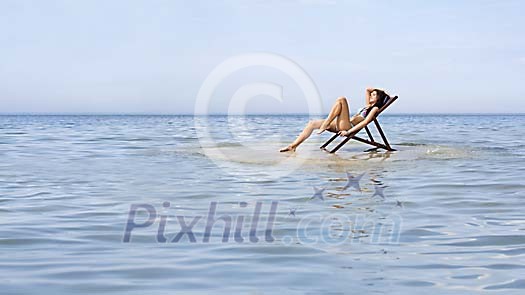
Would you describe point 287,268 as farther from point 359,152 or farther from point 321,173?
point 359,152

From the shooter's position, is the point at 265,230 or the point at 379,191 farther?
Result: the point at 379,191

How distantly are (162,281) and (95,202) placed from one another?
3353 mm

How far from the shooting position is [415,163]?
36.5ft

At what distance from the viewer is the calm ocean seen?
3945 millimetres

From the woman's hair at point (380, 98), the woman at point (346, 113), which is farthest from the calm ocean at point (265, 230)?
the woman's hair at point (380, 98)

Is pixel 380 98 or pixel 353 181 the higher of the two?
pixel 380 98

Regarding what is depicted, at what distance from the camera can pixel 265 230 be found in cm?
545

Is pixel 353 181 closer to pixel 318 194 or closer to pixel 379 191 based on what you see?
pixel 379 191

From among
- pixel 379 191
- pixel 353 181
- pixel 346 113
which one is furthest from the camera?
pixel 346 113

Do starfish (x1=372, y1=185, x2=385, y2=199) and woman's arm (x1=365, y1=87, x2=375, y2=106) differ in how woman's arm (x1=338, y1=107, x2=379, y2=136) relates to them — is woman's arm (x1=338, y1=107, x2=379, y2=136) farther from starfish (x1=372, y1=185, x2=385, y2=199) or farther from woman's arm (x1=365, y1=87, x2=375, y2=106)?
starfish (x1=372, y1=185, x2=385, y2=199)

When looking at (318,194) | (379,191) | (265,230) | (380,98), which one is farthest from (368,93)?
(265,230)

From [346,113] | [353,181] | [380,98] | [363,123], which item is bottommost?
[353,181]

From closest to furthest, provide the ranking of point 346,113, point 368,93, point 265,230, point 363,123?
point 265,230, point 363,123, point 346,113, point 368,93

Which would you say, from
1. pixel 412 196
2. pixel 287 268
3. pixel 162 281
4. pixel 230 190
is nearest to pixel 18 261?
pixel 162 281
